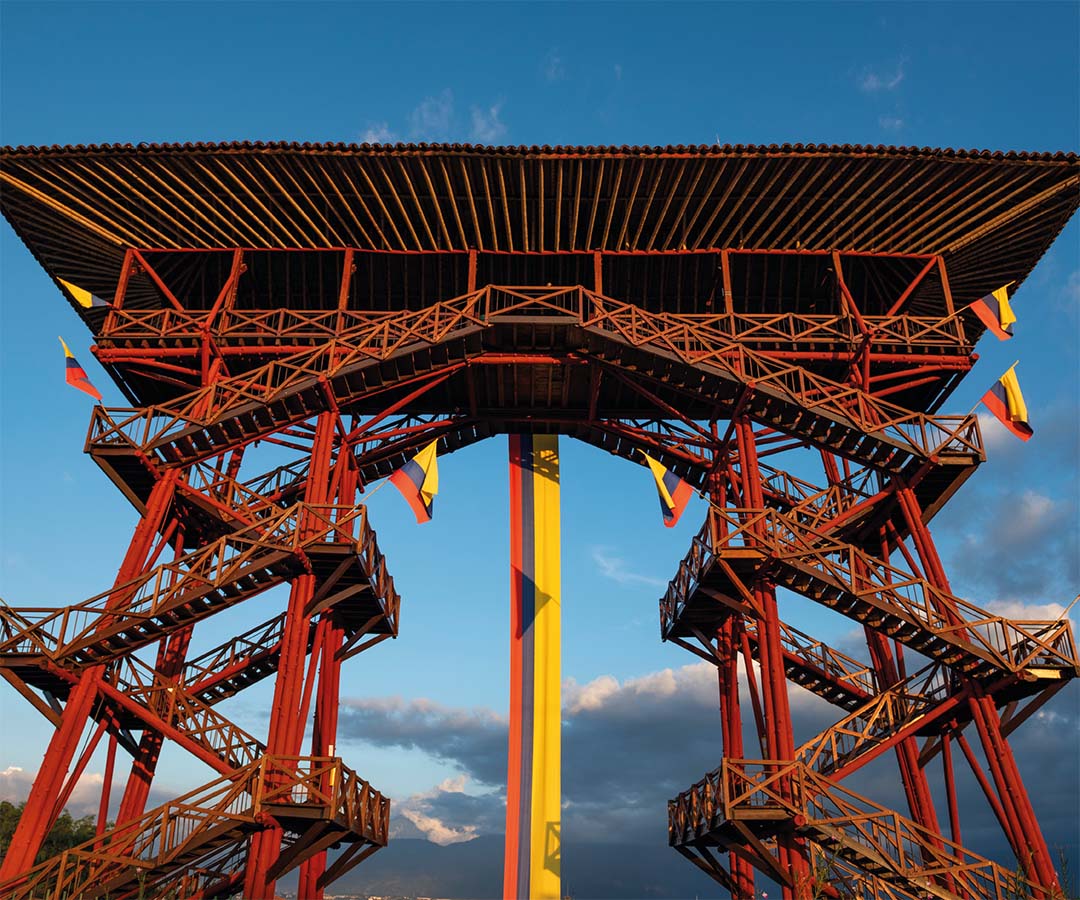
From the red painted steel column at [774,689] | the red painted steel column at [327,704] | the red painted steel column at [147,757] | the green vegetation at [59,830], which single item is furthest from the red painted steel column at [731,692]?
the green vegetation at [59,830]

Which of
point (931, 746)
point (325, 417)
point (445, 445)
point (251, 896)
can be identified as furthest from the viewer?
point (445, 445)

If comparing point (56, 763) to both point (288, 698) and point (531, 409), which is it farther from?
point (531, 409)

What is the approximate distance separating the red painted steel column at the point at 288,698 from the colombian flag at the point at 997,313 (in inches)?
696

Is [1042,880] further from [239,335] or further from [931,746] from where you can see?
[239,335]

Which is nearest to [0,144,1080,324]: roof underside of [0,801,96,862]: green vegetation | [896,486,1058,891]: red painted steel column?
[896,486,1058,891]: red painted steel column

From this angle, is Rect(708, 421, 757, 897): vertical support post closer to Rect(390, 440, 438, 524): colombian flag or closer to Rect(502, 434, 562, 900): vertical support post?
Rect(502, 434, 562, 900): vertical support post

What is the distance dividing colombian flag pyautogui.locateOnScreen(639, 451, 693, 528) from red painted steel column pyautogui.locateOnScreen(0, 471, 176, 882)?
13.0 metres

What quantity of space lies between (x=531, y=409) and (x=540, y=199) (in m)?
7.10

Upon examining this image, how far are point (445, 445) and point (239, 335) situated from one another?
831 cm

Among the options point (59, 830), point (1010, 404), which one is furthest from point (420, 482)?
point (59, 830)

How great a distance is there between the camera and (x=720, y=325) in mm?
27812

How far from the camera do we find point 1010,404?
23938mm

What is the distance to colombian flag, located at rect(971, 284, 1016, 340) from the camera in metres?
25.0

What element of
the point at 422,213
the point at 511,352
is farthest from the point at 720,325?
the point at 422,213
